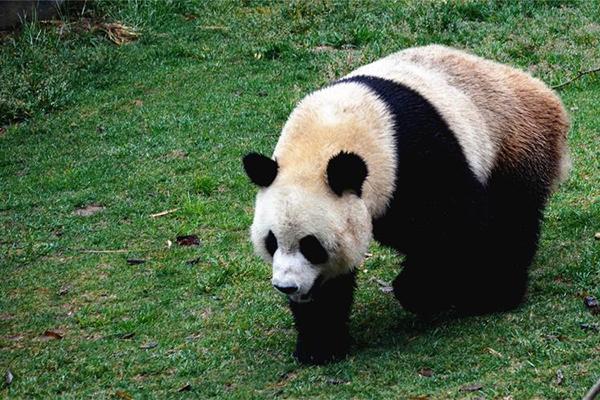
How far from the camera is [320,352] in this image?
21.6ft

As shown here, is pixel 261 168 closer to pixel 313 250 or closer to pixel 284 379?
pixel 313 250

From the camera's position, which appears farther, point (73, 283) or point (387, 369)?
point (73, 283)

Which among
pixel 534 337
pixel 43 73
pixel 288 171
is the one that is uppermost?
pixel 288 171

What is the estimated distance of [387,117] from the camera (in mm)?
6426

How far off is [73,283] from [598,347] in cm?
430

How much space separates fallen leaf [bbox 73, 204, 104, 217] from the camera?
1005 cm

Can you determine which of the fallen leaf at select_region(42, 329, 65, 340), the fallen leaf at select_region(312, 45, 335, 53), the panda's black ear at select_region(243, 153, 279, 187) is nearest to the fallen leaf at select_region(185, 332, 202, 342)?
the fallen leaf at select_region(42, 329, 65, 340)

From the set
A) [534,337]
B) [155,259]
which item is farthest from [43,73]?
[534,337]

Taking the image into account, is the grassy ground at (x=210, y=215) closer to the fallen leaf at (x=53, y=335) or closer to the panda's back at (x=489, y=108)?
the fallen leaf at (x=53, y=335)

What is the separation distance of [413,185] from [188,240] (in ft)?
10.8

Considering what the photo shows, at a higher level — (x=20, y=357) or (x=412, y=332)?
(x=412, y=332)

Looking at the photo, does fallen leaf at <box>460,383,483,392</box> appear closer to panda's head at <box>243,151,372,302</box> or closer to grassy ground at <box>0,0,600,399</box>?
grassy ground at <box>0,0,600,399</box>

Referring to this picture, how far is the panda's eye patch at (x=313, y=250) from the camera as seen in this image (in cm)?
602

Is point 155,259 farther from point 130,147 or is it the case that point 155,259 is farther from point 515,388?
point 515,388
